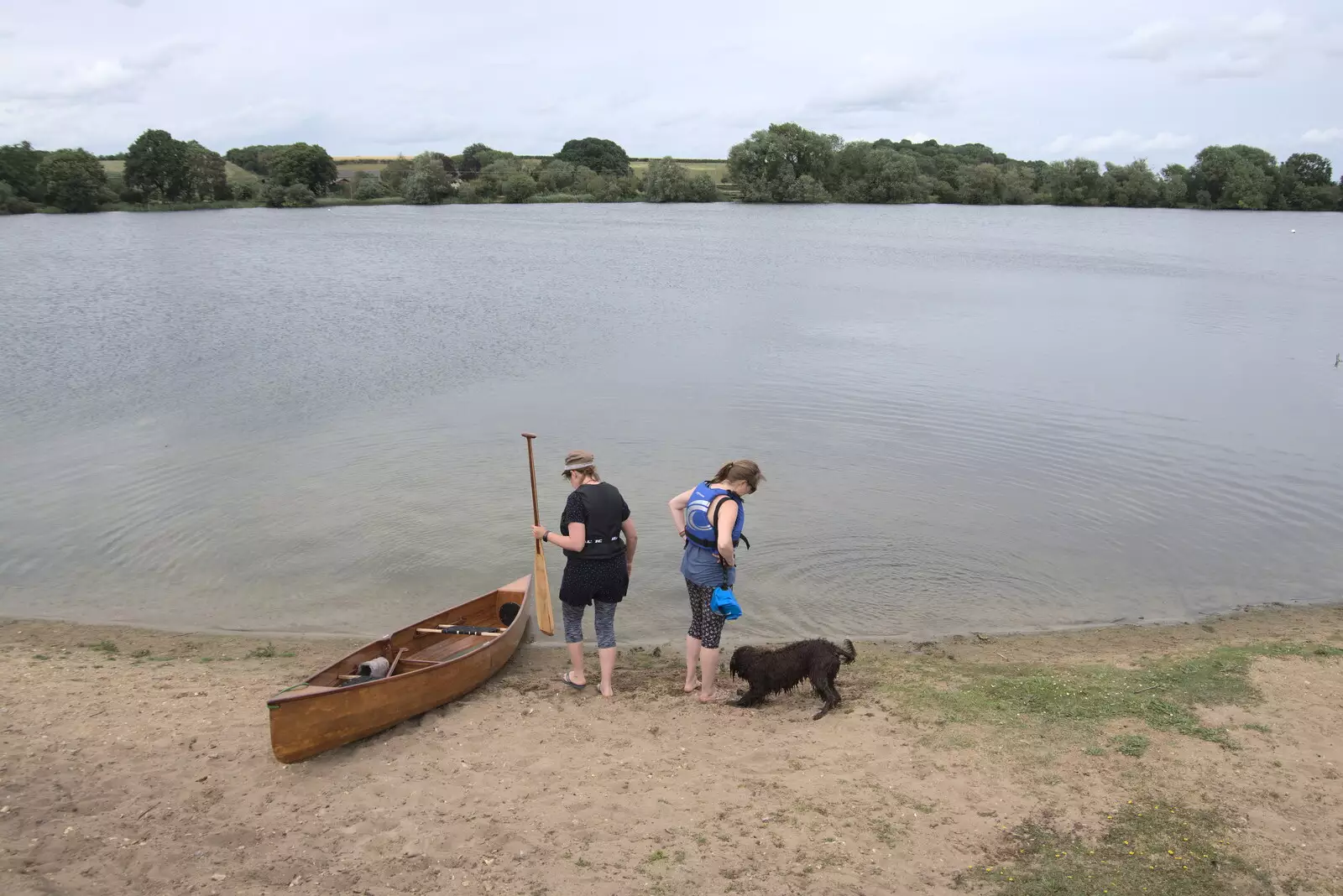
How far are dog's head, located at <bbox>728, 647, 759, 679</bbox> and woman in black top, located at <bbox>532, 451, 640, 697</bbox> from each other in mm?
979

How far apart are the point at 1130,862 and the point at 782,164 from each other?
284 ft

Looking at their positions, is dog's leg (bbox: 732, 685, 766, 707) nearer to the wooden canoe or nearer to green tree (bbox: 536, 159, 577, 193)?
the wooden canoe

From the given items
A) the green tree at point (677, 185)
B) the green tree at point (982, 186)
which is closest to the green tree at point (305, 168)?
the green tree at point (677, 185)

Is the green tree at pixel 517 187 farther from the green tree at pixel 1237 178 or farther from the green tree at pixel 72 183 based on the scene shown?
the green tree at pixel 1237 178

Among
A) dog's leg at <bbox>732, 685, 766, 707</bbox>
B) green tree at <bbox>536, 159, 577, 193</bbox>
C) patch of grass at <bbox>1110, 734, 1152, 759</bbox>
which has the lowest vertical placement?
dog's leg at <bbox>732, 685, 766, 707</bbox>

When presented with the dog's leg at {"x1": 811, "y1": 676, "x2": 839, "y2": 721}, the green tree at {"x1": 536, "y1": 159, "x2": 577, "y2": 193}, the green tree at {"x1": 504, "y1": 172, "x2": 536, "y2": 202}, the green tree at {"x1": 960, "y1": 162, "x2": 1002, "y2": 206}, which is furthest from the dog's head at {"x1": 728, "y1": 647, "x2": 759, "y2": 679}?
the green tree at {"x1": 536, "y1": 159, "x2": 577, "y2": 193}

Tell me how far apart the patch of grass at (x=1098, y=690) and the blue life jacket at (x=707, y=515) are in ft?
6.46

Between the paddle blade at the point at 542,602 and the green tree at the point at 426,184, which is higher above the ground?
the green tree at the point at 426,184

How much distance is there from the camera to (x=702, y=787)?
577cm

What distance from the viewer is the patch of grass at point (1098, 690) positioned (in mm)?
6551

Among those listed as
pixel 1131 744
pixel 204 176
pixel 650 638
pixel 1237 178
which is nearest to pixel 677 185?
pixel 204 176

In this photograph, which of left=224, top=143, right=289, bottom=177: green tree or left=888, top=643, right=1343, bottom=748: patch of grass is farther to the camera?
left=224, top=143, right=289, bottom=177: green tree

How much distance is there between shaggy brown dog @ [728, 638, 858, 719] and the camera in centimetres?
690

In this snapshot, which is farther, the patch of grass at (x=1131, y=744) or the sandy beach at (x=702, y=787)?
the patch of grass at (x=1131, y=744)
